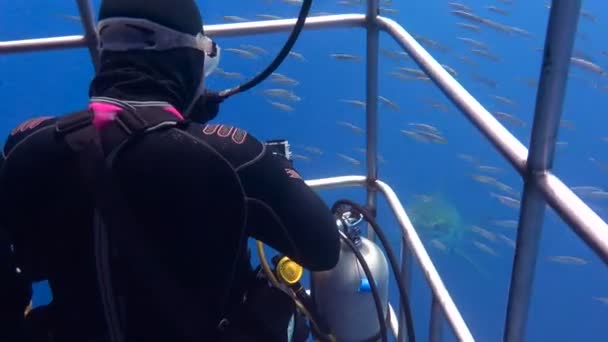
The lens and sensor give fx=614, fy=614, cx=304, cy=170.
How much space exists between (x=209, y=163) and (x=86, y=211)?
0.83 ft

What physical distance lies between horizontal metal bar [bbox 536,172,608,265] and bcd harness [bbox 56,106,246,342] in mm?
611

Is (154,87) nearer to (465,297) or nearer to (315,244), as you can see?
(315,244)

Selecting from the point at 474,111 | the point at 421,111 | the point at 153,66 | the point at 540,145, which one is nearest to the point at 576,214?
the point at 540,145

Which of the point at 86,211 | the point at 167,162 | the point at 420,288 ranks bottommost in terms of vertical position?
the point at 420,288

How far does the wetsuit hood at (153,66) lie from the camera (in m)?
1.15

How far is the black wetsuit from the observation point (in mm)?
1051

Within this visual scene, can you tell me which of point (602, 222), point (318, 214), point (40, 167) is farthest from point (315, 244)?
point (602, 222)

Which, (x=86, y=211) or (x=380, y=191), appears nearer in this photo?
(x=86, y=211)

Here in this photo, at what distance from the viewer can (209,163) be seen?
1066 millimetres

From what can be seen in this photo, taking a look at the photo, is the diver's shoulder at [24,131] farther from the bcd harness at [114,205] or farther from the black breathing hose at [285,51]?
the black breathing hose at [285,51]

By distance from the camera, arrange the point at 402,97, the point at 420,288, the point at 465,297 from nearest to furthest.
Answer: the point at 420,288 < the point at 465,297 < the point at 402,97

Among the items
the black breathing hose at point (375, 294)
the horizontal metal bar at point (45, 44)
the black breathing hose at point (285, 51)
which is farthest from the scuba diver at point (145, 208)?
the horizontal metal bar at point (45, 44)

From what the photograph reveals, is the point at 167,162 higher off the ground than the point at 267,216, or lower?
higher

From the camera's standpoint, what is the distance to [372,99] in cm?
200
